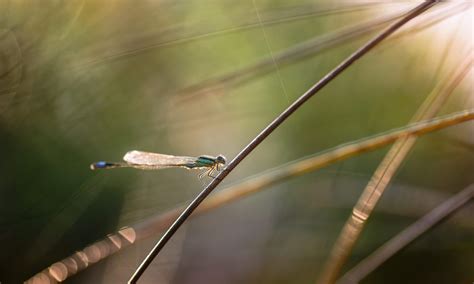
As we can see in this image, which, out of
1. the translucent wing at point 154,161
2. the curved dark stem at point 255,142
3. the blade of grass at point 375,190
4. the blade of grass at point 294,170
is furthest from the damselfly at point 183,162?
the curved dark stem at point 255,142

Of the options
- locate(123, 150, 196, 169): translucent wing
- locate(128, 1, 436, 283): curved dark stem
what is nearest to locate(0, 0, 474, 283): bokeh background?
locate(123, 150, 196, 169): translucent wing

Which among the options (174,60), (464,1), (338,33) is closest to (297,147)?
(174,60)

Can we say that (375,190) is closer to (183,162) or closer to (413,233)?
(413,233)

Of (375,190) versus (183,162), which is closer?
(375,190)

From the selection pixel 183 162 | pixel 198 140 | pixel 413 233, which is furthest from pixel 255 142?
pixel 198 140

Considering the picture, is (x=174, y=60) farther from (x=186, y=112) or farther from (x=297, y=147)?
(x=297, y=147)

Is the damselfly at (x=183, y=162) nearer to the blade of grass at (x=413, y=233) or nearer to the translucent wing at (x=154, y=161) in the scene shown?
the translucent wing at (x=154, y=161)

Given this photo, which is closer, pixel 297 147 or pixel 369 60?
pixel 369 60

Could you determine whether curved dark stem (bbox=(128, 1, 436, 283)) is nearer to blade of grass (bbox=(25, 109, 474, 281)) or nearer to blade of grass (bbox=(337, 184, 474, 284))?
blade of grass (bbox=(25, 109, 474, 281))
